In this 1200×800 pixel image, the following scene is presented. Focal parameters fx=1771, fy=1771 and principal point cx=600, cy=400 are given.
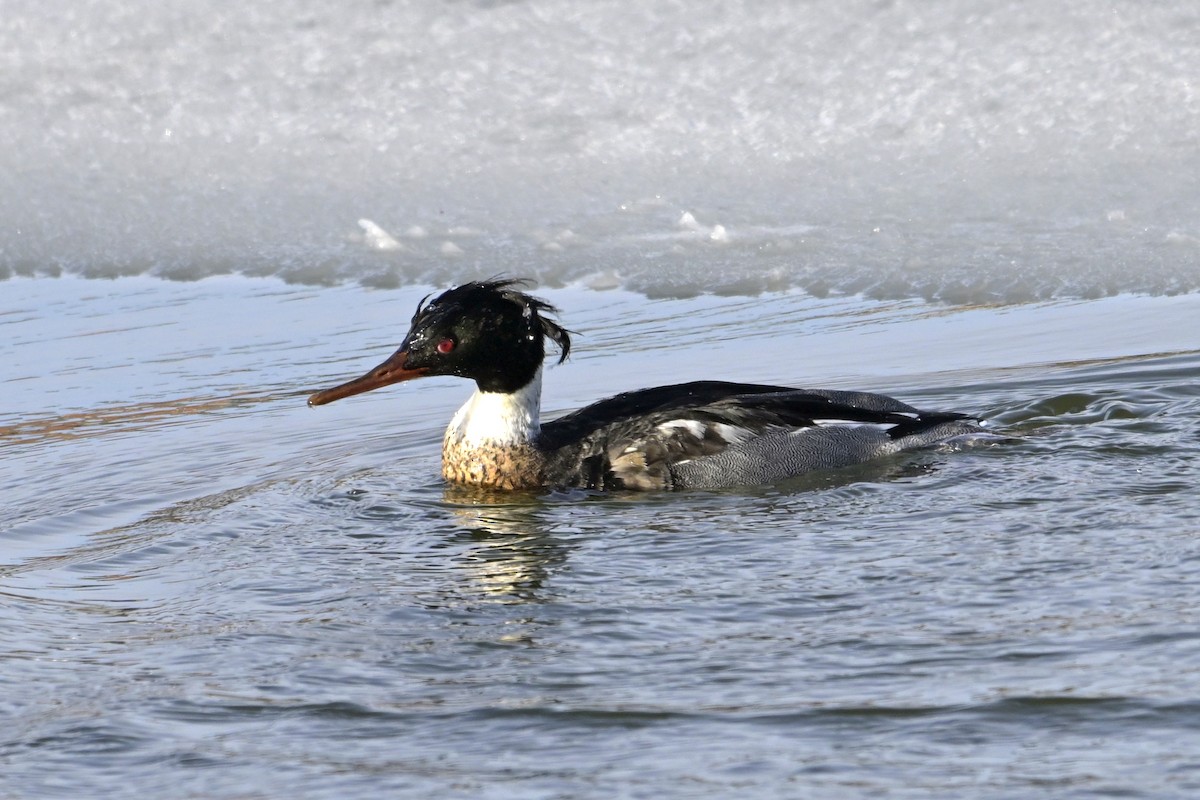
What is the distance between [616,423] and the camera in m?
7.19

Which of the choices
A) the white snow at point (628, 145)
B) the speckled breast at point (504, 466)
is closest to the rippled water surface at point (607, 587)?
the speckled breast at point (504, 466)

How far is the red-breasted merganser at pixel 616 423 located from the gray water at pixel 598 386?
17 centimetres

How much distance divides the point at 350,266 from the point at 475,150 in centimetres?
154

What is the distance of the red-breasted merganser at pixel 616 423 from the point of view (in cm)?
712

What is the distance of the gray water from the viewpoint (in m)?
4.21

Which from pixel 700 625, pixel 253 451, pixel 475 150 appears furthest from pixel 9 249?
pixel 700 625

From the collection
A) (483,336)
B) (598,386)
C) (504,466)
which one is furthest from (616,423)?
(598,386)

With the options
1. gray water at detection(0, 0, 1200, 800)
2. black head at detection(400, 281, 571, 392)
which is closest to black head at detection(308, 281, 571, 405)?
black head at detection(400, 281, 571, 392)

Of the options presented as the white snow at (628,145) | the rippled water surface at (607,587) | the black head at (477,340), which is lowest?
the rippled water surface at (607,587)

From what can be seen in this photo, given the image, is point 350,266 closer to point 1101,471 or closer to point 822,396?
point 822,396

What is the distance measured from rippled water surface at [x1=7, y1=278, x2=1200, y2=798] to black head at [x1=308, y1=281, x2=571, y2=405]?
19.1 inches

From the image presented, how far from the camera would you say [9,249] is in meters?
11.1

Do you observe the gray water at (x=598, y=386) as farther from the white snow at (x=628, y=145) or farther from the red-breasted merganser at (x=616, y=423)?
the red-breasted merganser at (x=616, y=423)

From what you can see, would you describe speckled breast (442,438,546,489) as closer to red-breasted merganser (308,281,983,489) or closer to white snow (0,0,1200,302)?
red-breasted merganser (308,281,983,489)
